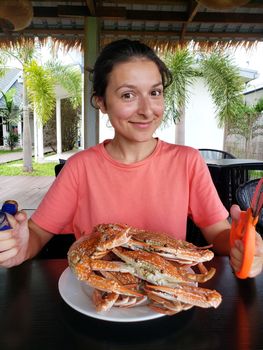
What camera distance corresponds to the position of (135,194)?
1486 millimetres

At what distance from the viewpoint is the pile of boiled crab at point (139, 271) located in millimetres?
768

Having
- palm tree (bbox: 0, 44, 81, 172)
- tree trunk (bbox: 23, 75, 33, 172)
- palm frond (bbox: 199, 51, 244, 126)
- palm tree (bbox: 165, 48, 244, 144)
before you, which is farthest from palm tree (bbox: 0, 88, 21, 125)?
palm frond (bbox: 199, 51, 244, 126)

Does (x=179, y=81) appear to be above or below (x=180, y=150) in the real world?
above

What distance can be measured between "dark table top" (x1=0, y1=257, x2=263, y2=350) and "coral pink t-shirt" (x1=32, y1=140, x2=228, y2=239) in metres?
0.50

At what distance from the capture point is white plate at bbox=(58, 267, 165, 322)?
0.77 m

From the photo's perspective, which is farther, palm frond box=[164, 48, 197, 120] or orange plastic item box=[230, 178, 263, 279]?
palm frond box=[164, 48, 197, 120]

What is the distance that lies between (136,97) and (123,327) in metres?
0.91

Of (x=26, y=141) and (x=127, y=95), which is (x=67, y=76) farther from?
(x=127, y=95)

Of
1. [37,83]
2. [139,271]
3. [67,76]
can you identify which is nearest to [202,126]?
[67,76]

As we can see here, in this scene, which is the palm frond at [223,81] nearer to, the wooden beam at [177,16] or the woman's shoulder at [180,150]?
the wooden beam at [177,16]

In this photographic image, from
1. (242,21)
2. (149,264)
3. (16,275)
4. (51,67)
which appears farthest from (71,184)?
(51,67)

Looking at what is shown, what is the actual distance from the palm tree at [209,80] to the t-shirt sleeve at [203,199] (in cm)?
626

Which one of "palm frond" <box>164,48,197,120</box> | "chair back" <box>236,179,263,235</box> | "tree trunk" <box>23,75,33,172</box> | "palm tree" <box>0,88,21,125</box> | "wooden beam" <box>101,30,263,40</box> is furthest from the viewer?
"palm tree" <box>0,88,21,125</box>

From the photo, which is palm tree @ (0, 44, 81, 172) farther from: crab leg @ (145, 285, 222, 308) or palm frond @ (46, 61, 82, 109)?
crab leg @ (145, 285, 222, 308)
